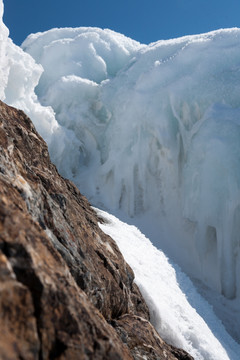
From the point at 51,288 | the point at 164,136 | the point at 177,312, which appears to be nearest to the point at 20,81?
the point at 164,136

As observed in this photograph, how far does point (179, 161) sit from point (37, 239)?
13.4 m

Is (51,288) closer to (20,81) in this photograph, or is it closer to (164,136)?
(164,136)

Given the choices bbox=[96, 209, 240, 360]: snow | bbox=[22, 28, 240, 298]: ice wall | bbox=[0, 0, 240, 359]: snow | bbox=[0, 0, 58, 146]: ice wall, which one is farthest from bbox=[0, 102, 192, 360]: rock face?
bbox=[0, 0, 58, 146]: ice wall

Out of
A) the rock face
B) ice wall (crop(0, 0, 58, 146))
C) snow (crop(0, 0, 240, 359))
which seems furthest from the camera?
ice wall (crop(0, 0, 58, 146))

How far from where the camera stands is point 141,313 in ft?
17.8

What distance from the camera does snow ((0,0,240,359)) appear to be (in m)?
11.7

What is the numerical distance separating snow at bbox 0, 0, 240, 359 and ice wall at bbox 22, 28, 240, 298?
5 centimetres

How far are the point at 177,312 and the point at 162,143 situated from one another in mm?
9234

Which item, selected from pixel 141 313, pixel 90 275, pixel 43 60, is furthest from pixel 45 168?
pixel 43 60

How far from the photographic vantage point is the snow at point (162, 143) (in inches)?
460

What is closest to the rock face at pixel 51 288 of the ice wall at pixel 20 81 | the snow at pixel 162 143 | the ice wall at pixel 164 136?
the snow at pixel 162 143

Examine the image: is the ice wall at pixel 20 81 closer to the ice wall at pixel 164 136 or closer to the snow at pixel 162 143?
the snow at pixel 162 143

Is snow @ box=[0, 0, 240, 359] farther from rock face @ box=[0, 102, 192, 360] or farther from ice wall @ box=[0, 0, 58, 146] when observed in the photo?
rock face @ box=[0, 102, 192, 360]

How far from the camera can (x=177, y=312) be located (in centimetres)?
757
